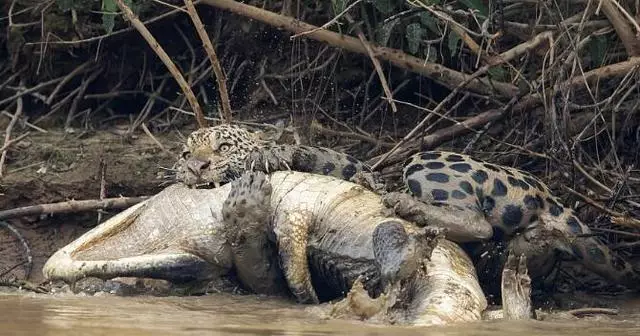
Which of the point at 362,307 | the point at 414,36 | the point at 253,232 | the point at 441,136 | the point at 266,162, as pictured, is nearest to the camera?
the point at 362,307

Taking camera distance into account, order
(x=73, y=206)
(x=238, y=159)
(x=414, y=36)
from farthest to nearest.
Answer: (x=73, y=206)
(x=414, y=36)
(x=238, y=159)

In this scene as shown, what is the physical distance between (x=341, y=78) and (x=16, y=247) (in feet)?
6.89

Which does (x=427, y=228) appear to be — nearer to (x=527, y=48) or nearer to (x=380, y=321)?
(x=380, y=321)

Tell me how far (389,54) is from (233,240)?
62.9 inches

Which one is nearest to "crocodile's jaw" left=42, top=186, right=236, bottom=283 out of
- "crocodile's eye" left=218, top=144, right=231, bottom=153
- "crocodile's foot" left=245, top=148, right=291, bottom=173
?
"crocodile's foot" left=245, top=148, right=291, bottom=173

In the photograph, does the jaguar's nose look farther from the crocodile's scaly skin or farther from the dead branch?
the dead branch

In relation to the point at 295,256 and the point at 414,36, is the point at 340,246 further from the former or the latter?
the point at 414,36

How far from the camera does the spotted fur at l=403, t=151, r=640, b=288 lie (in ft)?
17.7

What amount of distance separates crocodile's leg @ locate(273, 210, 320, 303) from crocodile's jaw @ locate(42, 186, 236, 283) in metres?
0.28

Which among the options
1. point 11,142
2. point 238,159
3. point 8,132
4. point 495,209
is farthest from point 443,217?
point 8,132

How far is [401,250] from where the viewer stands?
185 inches

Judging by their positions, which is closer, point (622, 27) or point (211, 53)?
point (622, 27)

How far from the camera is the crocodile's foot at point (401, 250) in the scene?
464 centimetres

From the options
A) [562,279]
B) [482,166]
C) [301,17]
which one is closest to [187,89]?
[301,17]
